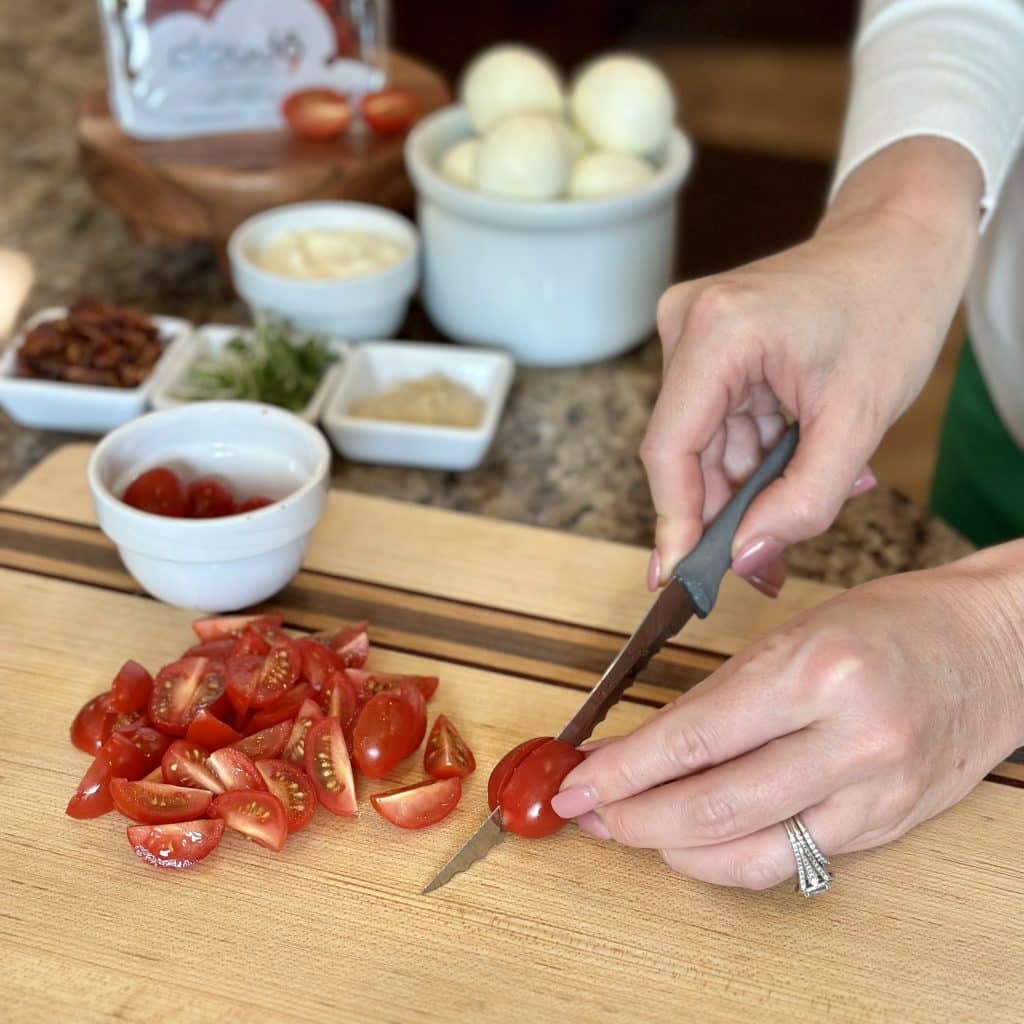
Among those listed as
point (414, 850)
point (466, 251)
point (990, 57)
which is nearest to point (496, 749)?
point (414, 850)

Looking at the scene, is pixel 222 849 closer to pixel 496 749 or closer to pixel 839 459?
pixel 496 749

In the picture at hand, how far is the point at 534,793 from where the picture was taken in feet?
3.51

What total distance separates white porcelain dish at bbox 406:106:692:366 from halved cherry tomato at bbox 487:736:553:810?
803 mm

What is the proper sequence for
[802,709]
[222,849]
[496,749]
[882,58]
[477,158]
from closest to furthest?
[802,709], [222,849], [496,749], [882,58], [477,158]

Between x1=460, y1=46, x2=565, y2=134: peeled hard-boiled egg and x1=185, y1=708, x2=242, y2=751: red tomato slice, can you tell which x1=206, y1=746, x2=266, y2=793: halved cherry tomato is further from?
x1=460, y1=46, x2=565, y2=134: peeled hard-boiled egg

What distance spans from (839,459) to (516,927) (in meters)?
0.51

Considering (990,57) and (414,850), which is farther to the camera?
(990,57)

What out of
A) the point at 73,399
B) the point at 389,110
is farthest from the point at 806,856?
the point at 389,110

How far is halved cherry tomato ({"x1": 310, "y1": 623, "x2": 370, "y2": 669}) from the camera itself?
50.4 inches

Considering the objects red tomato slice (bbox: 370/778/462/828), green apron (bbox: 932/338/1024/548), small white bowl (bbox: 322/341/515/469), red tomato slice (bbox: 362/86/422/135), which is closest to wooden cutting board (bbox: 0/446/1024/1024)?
red tomato slice (bbox: 370/778/462/828)

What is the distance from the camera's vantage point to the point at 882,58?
4.71 feet

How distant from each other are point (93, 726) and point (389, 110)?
1133 millimetres

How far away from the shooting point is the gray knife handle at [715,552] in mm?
1155

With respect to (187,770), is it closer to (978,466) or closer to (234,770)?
(234,770)
